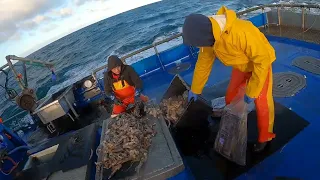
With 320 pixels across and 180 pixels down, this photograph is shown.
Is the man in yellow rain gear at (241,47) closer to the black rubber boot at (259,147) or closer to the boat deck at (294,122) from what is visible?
the black rubber boot at (259,147)

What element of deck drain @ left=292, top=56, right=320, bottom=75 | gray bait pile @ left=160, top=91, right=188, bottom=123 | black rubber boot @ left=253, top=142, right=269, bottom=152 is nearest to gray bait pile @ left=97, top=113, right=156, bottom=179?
gray bait pile @ left=160, top=91, right=188, bottom=123

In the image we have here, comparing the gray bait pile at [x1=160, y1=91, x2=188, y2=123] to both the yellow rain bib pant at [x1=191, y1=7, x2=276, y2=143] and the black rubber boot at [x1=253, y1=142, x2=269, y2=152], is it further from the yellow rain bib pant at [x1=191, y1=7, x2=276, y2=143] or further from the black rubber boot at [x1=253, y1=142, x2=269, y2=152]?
the black rubber boot at [x1=253, y1=142, x2=269, y2=152]

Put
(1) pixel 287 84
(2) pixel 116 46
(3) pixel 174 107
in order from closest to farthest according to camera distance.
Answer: (3) pixel 174 107
(1) pixel 287 84
(2) pixel 116 46

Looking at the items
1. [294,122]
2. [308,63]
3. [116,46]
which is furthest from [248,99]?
[116,46]

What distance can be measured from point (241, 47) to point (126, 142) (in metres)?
1.53

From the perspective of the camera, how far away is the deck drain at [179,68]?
6488mm

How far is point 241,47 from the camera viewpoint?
7.82ft

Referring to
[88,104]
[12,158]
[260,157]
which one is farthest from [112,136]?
[88,104]

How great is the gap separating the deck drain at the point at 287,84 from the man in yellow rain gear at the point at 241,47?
4.96ft

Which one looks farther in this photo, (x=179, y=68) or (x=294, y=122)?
(x=179, y=68)

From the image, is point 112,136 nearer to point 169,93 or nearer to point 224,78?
point 169,93

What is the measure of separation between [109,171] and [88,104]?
5.24 meters

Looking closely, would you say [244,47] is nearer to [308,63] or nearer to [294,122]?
[294,122]

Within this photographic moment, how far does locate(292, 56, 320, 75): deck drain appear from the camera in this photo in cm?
464
